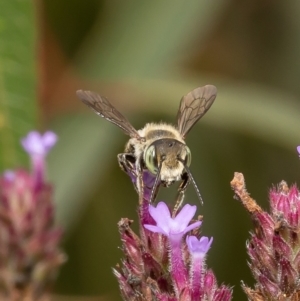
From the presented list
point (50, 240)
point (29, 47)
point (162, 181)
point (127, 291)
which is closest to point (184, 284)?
point (127, 291)

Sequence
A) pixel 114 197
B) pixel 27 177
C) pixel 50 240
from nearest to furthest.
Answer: pixel 50 240 → pixel 27 177 → pixel 114 197

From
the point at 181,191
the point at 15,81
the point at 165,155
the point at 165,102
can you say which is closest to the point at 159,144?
the point at 165,155

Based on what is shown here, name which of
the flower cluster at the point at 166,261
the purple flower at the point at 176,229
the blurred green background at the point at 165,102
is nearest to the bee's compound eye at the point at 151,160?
the flower cluster at the point at 166,261

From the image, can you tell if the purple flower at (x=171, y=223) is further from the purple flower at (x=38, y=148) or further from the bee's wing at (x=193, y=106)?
the purple flower at (x=38, y=148)

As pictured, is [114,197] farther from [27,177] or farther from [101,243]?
[27,177]

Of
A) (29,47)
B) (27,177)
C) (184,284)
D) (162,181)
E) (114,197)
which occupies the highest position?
(29,47)

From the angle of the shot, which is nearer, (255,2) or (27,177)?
(27,177)
